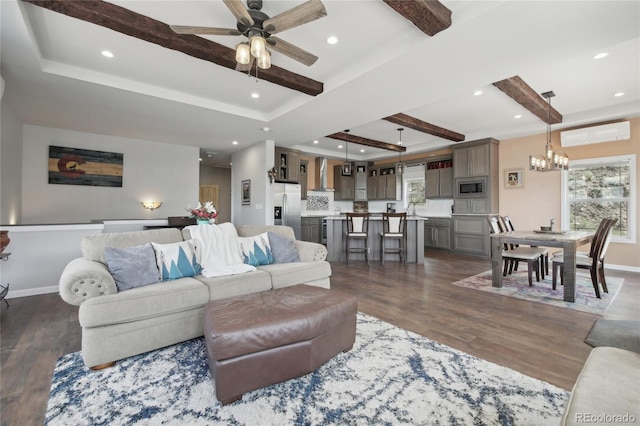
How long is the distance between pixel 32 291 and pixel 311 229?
17.3 feet

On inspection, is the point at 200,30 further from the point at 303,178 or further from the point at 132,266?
the point at 303,178

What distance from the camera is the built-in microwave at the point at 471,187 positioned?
630 cm

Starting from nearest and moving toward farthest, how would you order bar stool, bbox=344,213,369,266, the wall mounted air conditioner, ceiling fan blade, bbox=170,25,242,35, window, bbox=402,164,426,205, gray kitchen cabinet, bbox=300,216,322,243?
ceiling fan blade, bbox=170,25,242,35, the wall mounted air conditioner, bar stool, bbox=344,213,369,266, gray kitchen cabinet, bbox=300,216,322,243, window, bbox=402,164,426,205

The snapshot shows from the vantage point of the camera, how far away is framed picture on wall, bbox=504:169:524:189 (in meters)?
5.99

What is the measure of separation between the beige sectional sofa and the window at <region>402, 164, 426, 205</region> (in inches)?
255

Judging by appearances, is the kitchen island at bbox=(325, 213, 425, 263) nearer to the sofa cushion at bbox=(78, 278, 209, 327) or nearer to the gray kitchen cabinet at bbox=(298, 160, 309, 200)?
the gray kitchen cabinet at bbox=(298, 160, 309, 200)

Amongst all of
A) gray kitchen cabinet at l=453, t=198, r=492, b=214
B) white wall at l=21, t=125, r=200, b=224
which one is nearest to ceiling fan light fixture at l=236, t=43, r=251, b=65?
white wall at l=21, t=125, r=200, b=224

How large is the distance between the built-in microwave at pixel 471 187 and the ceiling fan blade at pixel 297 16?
577 cm

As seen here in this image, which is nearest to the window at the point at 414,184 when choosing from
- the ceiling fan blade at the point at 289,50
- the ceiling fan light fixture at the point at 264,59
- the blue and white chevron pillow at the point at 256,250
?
the blue and white chevron pillow at the point at 256,250

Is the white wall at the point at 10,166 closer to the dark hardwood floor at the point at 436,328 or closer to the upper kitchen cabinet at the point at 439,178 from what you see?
the dark hardwood floor at the point at 436,328

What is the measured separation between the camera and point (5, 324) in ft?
8.34

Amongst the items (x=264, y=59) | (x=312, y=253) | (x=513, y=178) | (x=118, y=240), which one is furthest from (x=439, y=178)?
(x=118, y=240)

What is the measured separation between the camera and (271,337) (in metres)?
1.55


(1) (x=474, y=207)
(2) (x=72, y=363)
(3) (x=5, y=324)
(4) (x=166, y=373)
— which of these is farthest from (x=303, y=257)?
(1) (x=474, y=207)
